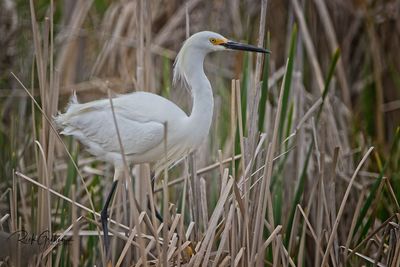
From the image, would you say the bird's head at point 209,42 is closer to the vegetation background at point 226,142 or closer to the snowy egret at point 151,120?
the snowy egret at point 151,120

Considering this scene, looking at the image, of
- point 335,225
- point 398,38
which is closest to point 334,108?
point 398,38

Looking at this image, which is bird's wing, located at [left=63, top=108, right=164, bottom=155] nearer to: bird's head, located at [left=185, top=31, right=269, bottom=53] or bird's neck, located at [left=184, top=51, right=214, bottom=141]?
bird's neck, located at [left=184, top=51, right=214, bottom=141]

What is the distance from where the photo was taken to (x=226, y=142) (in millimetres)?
3080

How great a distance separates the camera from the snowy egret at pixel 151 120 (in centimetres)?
229

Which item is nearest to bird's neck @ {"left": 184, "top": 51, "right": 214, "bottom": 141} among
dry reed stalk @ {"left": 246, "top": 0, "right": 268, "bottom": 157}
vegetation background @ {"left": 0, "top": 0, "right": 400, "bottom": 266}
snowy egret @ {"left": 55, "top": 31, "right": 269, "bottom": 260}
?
snowy egret @ {"left": 55, "top": 31, "right": 269, "bottom": 260}

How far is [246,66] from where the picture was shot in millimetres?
2439

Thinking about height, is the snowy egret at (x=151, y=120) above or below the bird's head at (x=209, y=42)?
below

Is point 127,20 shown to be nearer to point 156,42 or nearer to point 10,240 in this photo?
point 156,42

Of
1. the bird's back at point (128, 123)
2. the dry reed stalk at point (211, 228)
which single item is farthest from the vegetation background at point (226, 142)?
the bird's back at point (128, 123)

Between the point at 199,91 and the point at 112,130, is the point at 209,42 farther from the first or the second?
the point at 112,130

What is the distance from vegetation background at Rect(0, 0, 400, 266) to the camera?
1936mm

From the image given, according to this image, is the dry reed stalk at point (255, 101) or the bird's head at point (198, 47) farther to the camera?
the bird's head at point (198, 47)

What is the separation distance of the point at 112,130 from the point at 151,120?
12 cm

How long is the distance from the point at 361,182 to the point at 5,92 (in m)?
1.43
